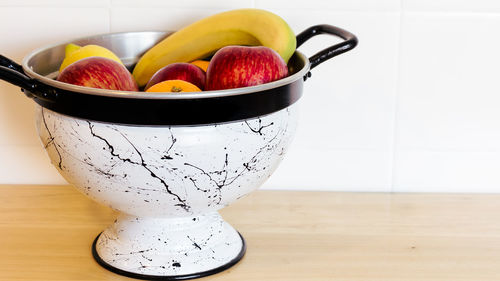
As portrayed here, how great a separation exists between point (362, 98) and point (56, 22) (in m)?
0.45

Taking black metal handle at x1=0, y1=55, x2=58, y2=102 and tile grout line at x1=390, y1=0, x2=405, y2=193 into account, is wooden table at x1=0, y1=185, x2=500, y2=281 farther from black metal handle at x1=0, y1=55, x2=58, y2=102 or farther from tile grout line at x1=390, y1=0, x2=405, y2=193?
black metal handle at x1=0, y1=55, x2=58, y2=102

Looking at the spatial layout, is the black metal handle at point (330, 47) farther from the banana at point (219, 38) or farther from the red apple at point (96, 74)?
the red apple at point (96, 74)

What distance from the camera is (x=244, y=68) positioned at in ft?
2.40

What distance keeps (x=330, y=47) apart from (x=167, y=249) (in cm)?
29

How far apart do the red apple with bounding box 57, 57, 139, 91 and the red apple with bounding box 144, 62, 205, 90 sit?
0.17 ft

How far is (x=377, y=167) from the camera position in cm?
103

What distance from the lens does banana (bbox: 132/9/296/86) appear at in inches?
32.5

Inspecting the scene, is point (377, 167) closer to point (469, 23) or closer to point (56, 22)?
point (469, 23)

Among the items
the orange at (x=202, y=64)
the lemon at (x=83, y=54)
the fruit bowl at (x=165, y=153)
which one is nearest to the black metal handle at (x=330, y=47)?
the fruit bowl at (x=165, y=153)

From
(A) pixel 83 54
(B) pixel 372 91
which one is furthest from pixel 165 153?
(B) pixel 372 91

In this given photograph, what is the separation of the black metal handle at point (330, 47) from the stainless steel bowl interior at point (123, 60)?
0.02 m

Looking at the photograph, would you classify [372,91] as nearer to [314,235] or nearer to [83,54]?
[314,235]

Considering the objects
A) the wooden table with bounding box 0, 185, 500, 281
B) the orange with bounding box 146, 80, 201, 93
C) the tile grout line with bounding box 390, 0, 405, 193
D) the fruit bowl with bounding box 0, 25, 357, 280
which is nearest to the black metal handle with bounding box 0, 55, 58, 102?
the fruit bowl with bounding box 0, 25, 357, 280

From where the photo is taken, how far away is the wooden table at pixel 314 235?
80cm
